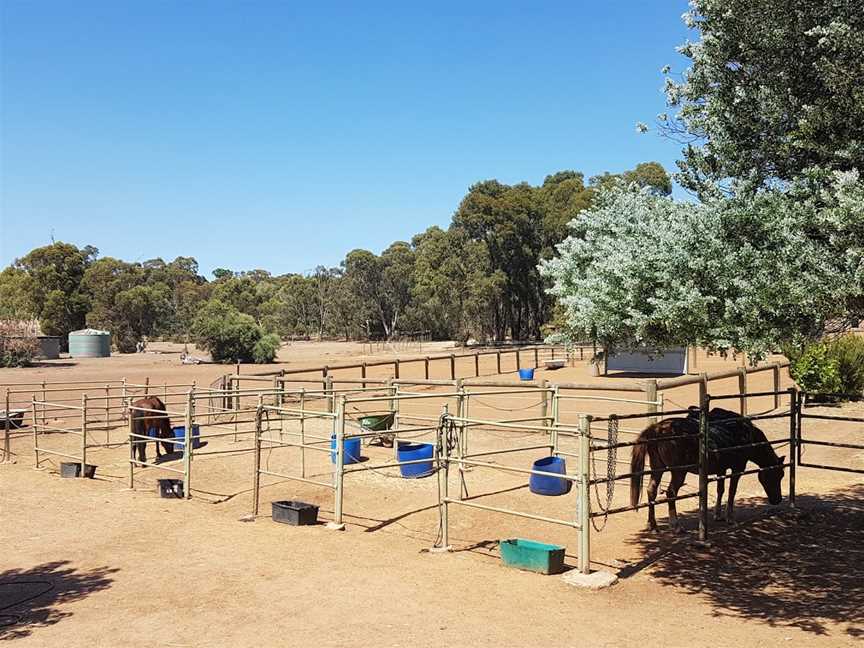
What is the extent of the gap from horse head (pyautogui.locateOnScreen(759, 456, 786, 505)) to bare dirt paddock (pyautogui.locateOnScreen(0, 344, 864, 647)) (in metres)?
0.23

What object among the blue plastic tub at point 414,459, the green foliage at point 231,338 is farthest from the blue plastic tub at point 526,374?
the green foliage at point 231,338

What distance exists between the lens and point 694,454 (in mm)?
8555

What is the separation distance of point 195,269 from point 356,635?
444 feet

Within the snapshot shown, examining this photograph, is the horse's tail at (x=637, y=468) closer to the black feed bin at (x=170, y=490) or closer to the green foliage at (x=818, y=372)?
the black feed bin at (x=170, y=490)

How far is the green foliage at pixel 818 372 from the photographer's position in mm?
17547

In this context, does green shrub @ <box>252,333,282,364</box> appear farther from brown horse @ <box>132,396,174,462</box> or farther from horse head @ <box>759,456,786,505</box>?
horse head @ <box>759,456,786,505</box>

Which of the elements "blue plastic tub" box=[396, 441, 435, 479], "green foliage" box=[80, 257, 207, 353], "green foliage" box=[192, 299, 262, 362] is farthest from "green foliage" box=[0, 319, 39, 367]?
"blue plastic tub" box=[396, 441, 435, 479]

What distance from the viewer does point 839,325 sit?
20.6 ft

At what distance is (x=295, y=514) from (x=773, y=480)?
19.3 ft

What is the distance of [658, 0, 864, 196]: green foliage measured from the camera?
5.55 metres

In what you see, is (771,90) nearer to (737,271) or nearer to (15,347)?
(737,271)

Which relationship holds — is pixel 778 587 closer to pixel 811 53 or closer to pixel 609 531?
pixel 609 531

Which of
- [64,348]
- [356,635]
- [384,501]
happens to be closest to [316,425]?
[384,501]

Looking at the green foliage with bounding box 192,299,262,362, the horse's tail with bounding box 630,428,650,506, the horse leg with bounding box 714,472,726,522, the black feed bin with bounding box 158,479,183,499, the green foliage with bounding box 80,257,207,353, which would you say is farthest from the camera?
the green foliage with bounding box 80,257,207,353
